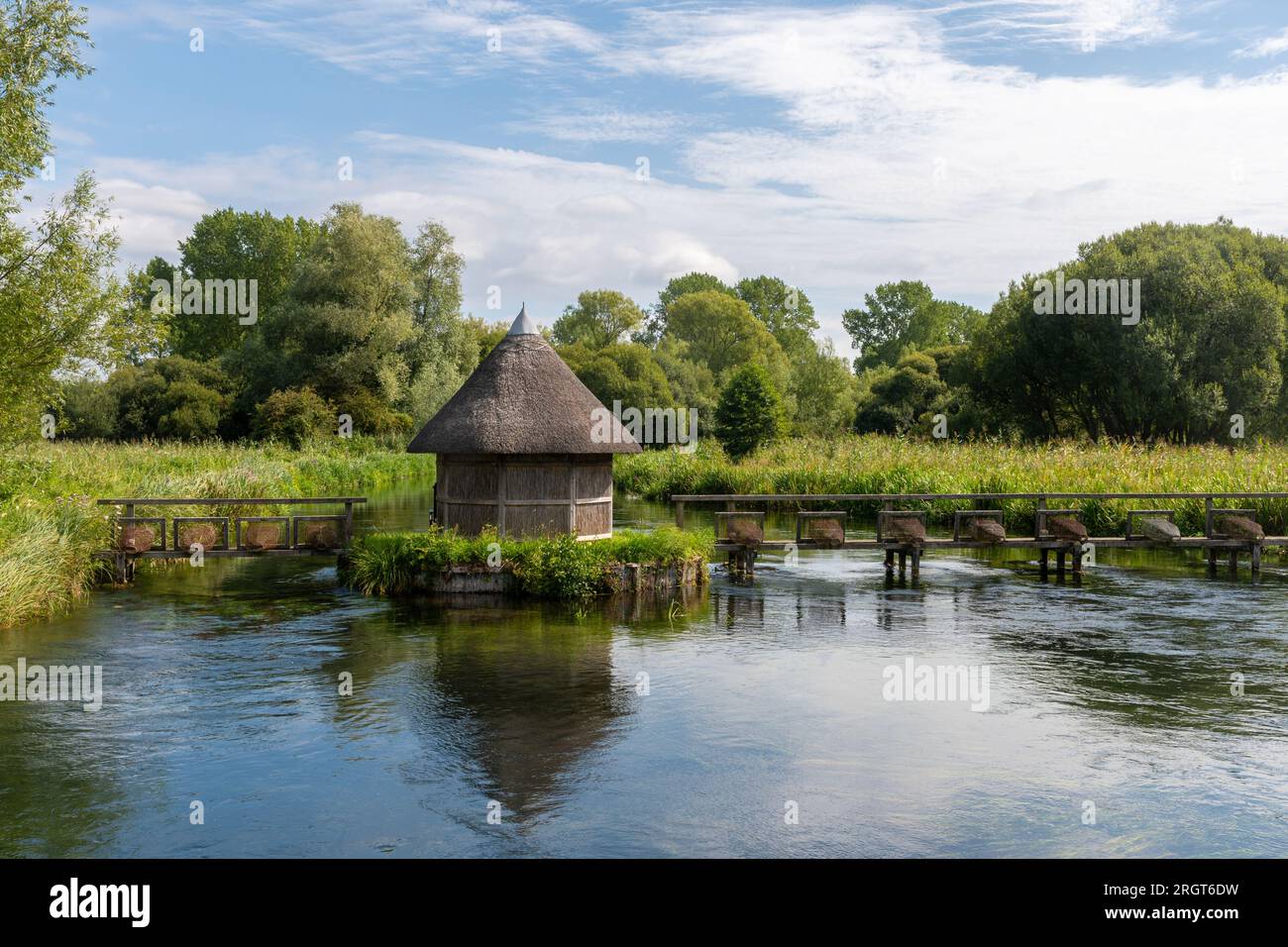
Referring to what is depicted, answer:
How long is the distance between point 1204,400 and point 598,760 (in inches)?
1464

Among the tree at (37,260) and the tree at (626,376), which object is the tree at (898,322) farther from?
the tree at (37,260)

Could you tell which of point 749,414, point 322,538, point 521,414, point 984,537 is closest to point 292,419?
point 749,414

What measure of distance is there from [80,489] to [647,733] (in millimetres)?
16806

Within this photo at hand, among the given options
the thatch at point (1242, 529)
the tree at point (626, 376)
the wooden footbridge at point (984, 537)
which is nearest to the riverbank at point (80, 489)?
the wooden footbridge at point (984, 537)

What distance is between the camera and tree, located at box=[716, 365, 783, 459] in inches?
1734

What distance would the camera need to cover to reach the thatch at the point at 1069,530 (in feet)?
73.4

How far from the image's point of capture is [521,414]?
1977 centimetres

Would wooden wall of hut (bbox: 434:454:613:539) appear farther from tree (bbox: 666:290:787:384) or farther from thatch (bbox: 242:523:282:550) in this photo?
tree (bbox: 666:290:787:384)

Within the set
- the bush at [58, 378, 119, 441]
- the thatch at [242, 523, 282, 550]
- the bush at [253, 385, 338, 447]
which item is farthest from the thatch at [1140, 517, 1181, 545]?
the bush at [58, 378, 119, 441]

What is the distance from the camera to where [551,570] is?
1852 cm

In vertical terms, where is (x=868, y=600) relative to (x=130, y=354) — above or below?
below

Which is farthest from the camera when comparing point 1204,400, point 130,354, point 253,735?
point 1204,400
